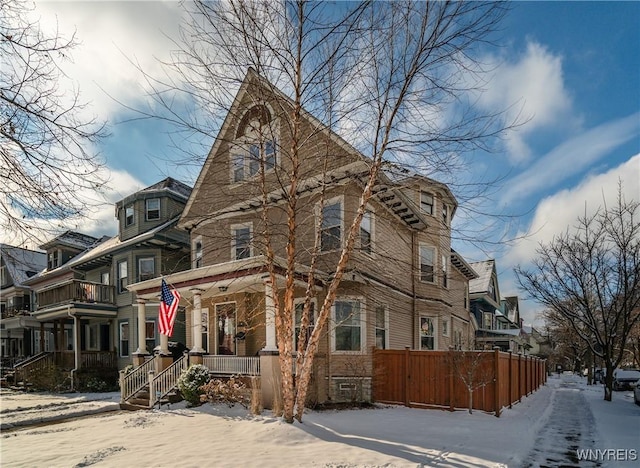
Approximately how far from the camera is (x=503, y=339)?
116 ft

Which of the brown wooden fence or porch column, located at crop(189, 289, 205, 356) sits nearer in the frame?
the brown wooden fence

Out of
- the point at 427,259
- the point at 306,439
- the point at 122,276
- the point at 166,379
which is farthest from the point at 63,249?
the point at 306,439

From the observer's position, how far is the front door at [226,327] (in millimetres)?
16750

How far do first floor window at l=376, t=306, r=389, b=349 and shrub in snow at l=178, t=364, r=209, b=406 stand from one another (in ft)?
19.0

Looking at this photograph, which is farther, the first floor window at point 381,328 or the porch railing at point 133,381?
the first floor window at point 381,328

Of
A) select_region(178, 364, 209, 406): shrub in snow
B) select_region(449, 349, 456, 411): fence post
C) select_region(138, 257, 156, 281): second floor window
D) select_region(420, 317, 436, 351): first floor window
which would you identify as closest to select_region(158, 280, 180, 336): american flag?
select_region(178, 364, 209, 406): shrub in snow

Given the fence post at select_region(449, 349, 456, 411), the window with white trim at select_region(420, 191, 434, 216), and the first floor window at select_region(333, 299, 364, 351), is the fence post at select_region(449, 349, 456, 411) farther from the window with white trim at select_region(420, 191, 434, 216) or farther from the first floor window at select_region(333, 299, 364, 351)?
the window with white trim at select_region(420, 191, 434, 216)

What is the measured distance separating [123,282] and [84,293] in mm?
2035

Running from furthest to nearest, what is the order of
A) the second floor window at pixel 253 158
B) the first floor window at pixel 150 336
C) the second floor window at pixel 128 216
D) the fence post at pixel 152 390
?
the second floor window at pixel 128 216 < the first floor window at pixel 150 336 < the fence post at pixel 152 390 < the second floor window at pixel 253 158

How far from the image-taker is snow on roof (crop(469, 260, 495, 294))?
3312 cm

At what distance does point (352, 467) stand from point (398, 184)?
6.65 m

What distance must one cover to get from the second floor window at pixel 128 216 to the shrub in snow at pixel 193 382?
1276 centimetres

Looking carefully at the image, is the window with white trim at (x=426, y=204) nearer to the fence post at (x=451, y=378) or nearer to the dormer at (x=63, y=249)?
the fence post at (x=451, y=378)

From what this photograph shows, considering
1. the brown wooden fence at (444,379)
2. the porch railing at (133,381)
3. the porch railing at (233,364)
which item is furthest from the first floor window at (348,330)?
the porch railing at (133,381)
